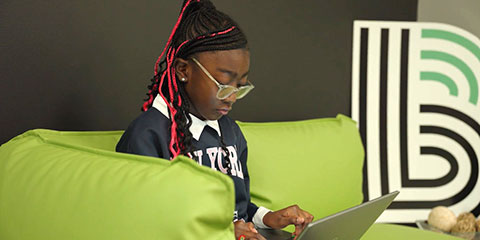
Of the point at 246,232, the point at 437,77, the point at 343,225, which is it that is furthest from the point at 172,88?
the point at 437,77

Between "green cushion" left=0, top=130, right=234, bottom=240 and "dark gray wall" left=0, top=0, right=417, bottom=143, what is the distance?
466 mm

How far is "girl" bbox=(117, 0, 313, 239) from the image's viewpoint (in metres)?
1.40

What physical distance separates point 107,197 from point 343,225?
52 cm

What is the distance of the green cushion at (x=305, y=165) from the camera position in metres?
1.82

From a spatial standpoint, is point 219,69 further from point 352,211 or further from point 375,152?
point 375,152

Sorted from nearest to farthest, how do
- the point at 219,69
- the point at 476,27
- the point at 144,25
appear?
1. the point at 219,69
2. the point at 144,25
3. the point at 476,27

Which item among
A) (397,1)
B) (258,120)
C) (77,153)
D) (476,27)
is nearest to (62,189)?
(77,153)

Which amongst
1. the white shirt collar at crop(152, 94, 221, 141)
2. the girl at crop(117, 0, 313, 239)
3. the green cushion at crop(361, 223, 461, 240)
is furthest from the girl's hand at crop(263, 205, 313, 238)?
the green cushion at crop(361, 223, 461, 240)

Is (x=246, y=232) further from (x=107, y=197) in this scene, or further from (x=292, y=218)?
(x=107, y=197)

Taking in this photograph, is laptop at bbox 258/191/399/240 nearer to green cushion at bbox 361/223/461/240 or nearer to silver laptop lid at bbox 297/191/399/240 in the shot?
silver laptop lid at bbox 297/191/399/240

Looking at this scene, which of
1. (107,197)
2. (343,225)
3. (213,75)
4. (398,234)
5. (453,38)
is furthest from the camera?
(453,38)

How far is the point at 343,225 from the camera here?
3.94 ft

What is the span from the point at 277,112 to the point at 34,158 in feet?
4.19

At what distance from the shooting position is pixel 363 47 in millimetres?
2531
